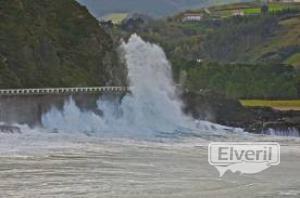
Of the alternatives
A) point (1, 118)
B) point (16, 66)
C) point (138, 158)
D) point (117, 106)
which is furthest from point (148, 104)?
point (138, 158)

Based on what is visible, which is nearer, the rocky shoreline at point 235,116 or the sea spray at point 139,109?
the sea spray at point 139,109

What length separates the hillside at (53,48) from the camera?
97.6 metres

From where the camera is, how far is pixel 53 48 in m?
104

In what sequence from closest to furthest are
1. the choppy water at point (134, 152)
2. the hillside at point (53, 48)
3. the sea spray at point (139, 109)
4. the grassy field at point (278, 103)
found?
the choppy water at point (134, 152)
the sea spray at point (139, 109)
the hillside at point (53, 48)
the grassy field at point (278, 103)

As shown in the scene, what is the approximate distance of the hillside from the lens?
320 ft

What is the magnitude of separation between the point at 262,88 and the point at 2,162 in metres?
98.5

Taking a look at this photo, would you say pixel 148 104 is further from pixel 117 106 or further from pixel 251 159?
pixel 251 159

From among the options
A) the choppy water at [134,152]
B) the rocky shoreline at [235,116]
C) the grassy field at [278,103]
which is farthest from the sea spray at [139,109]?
the grassy field at [278,103]

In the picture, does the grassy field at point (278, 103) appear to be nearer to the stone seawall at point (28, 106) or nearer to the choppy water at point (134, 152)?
the choppy water at point (134, 152)

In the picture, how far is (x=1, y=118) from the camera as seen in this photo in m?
77.3

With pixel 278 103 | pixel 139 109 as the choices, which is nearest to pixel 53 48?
pixel 139 109

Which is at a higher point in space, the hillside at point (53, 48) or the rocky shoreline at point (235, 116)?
the hillside at point (53, 48)

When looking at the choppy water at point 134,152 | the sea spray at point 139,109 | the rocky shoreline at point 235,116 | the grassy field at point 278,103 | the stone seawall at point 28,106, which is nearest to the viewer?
the choppy water at point 134,152

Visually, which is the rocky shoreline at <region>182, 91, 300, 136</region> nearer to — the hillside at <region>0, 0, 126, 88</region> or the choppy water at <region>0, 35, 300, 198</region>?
the choppy water at <region>0, 35, 300, 198</region>
